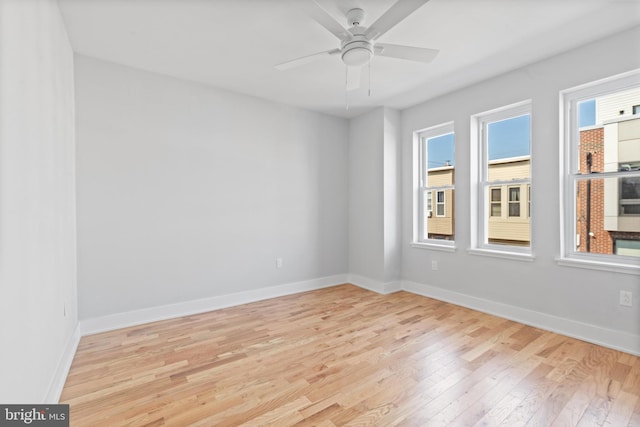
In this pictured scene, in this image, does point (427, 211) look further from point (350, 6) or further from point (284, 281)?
point (350, 6)

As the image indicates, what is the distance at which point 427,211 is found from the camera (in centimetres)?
409

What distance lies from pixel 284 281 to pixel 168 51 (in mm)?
2883

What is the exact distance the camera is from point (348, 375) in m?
2.01

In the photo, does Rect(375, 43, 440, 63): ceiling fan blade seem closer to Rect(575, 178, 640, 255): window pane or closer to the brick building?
the brick building

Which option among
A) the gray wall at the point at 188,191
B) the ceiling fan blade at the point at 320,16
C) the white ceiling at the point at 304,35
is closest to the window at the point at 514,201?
the white ceiling at the point at 304,35

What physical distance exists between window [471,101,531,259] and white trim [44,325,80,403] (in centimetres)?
379

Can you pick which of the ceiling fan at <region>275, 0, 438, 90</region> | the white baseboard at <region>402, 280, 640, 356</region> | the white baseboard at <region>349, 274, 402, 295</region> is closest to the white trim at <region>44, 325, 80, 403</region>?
the ceiling fan at <region>275, 0, 438, 90</region>

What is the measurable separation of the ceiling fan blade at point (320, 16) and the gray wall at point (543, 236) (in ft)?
6.86

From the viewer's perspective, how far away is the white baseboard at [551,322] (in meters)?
2.32

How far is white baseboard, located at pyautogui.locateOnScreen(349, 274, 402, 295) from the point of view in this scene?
13.1 ft

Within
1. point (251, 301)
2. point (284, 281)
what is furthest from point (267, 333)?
point (284, 281)

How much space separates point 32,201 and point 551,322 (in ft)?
13.0

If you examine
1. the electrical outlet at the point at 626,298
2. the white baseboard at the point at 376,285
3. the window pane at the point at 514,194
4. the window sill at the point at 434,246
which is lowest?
the white baseboard at the point at 376,285

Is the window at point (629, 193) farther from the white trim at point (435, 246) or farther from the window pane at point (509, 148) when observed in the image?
the white trim at point (435, 246)
